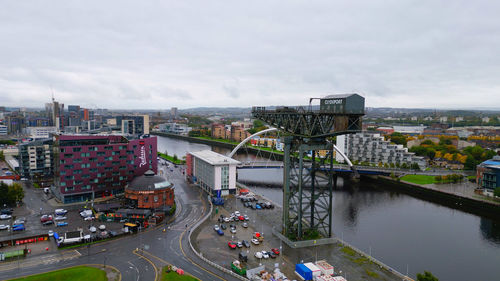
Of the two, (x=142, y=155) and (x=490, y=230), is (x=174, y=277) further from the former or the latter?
(x=490, y=230)

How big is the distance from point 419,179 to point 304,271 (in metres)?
55.0

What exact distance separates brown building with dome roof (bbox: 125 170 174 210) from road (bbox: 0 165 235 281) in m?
7.12

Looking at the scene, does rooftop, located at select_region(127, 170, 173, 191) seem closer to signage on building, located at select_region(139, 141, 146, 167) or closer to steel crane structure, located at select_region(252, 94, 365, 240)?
signage on building, located at select_region(139, 141, 146, 167)

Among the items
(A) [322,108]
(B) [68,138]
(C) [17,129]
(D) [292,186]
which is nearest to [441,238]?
(D) [292,186]

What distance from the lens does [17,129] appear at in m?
167

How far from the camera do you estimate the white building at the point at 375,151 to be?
87.8 metres

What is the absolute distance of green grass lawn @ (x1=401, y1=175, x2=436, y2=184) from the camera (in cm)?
7024

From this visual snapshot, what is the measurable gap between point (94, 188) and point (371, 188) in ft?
177

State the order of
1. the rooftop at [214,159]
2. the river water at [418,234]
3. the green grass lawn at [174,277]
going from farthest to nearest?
1. the rooftop at [214,159]
2. the river water at [418,234]
3. the green grass lawn at [174,277]

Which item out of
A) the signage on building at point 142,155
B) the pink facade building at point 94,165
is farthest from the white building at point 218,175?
the pink facade building at point 94,165

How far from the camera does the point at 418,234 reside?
1735 inches

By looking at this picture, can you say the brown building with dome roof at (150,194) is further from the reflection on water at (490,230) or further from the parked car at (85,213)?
the reflection on water at (490,230)

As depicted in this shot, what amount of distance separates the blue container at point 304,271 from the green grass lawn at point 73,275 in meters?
16.2

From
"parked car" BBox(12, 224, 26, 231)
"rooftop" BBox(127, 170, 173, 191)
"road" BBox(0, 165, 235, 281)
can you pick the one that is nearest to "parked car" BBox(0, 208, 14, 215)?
"parked car" BBox(12, 224, 26, 231)
